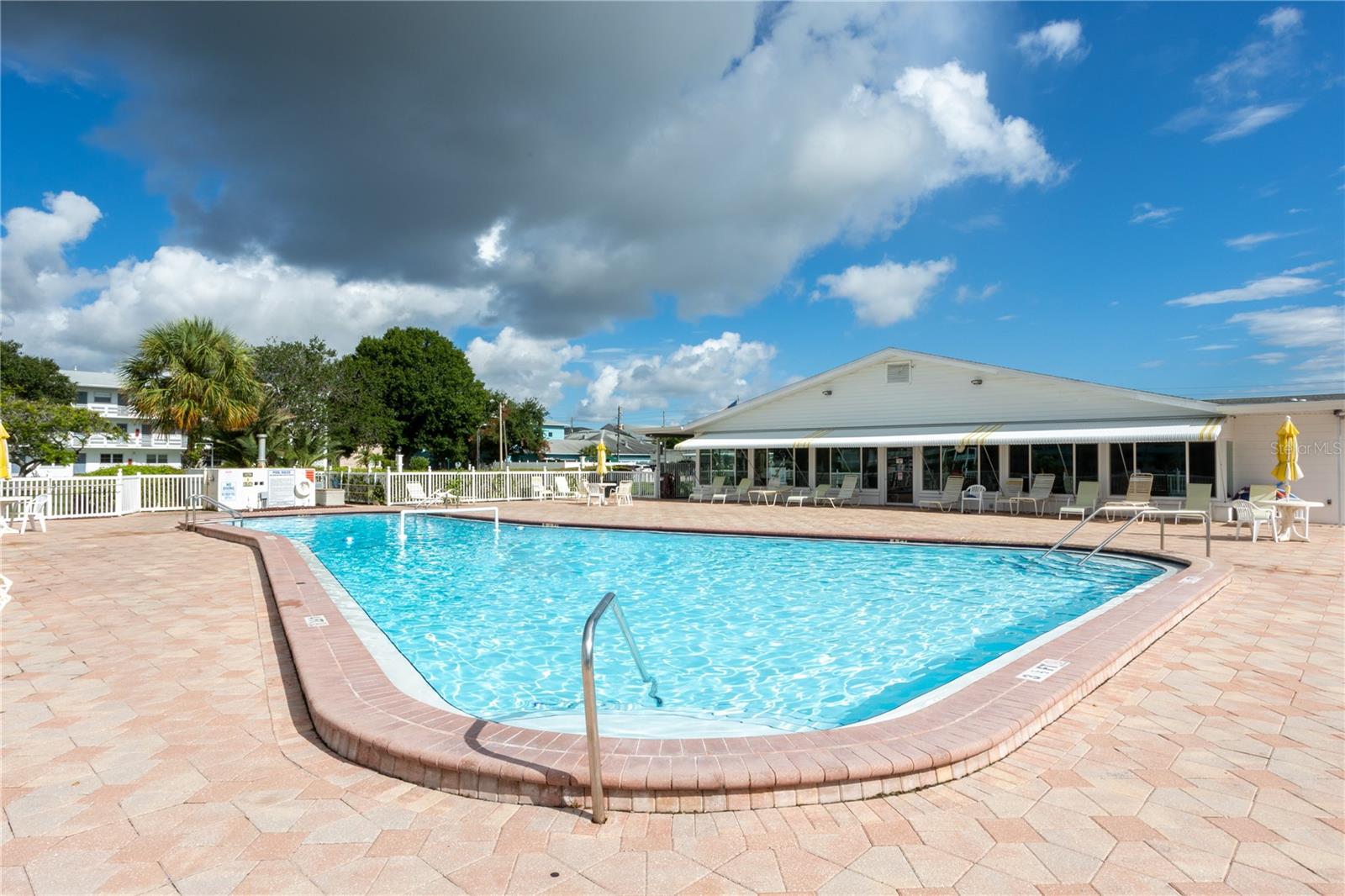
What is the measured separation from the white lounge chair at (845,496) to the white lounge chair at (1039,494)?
507cm

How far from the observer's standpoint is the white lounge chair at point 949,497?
22078mm

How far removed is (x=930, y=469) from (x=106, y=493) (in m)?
25.9

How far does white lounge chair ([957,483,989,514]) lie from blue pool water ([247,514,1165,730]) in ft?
27.2

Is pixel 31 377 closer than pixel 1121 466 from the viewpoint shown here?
No

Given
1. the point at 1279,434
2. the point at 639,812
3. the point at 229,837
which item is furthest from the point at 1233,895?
the point at 1279,434

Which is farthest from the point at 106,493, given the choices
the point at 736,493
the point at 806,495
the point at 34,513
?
the point at 806,495

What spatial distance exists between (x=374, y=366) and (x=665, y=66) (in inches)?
1636

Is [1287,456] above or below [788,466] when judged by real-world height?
above

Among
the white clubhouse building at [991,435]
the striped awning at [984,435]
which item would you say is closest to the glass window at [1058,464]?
the white clubhouse building at [991,435]

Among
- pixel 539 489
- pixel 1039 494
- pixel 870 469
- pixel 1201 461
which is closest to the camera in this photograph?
pixel 1201 461

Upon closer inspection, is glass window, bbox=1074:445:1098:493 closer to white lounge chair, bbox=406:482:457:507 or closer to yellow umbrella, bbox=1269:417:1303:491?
yellow umbrella, bbox=1269:417:1303:491

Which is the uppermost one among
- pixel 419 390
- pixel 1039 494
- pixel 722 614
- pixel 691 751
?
pixel 419 390

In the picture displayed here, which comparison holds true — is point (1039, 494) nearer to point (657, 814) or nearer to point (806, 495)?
point (806, 495)

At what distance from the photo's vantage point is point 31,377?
47188mm
